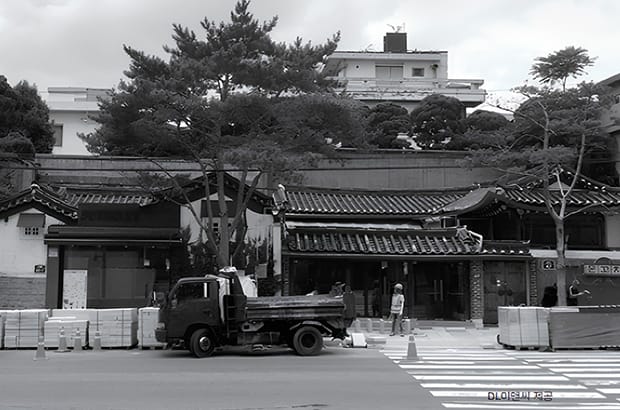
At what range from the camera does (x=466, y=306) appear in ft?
91.7

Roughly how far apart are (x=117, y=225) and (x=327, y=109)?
10.9m

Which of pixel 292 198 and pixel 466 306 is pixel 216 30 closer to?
pixel 292 198

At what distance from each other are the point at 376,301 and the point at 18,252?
14.1m

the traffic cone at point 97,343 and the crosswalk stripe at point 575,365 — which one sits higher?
the traffic cone at point 97,343

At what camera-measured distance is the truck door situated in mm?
18181

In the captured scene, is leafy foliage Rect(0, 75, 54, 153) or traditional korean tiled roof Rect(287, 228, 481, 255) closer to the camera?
traditional korean tiled roof Rect(287, 228, 481, 255)

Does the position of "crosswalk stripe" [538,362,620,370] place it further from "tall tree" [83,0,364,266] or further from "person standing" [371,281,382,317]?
"person standing" [371,281,382,317]

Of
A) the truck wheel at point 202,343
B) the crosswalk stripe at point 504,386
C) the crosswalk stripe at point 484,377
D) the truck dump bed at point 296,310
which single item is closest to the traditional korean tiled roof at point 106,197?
the truck wheel at point 202,343

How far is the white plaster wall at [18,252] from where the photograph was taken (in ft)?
87.8

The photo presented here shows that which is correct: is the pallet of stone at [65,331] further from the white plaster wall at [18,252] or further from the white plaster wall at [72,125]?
the white plaster wall at [72,125]

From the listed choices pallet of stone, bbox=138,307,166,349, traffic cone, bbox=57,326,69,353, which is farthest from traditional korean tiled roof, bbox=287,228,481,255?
traffic cone, bbox=57,326,69,353

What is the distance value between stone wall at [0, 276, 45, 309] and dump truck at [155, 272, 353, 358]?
10.2 metres

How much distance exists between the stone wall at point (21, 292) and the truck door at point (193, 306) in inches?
415

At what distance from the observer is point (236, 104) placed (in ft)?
68.9
